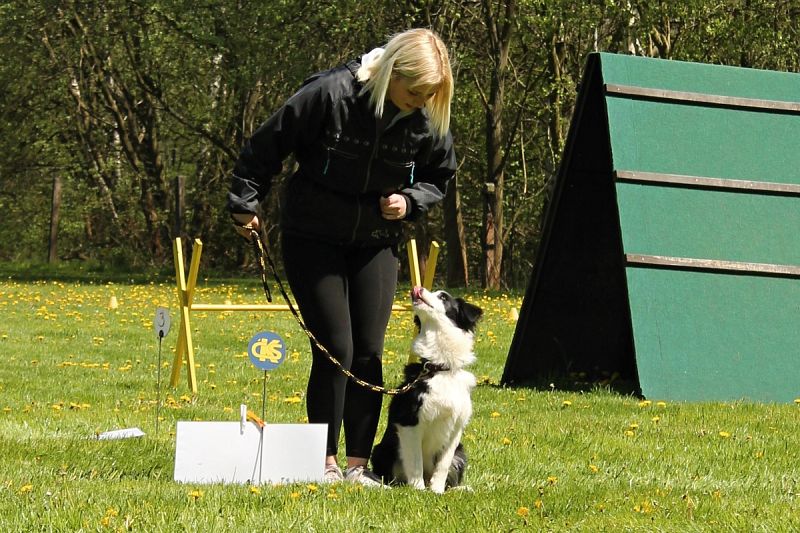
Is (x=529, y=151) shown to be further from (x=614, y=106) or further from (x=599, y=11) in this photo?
(x=614, y=106)

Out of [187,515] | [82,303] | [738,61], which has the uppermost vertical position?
[738,61]

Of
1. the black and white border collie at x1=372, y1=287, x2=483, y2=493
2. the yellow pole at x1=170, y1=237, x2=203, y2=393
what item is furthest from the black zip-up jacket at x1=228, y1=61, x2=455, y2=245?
the yellow pole at x1=170, y1=237, x2=203, y2=393

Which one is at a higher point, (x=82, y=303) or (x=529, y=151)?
(x=529, y=151)

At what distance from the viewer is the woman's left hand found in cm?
474

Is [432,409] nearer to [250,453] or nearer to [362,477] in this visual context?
[362,477]

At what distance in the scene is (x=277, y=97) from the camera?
26.2 meters

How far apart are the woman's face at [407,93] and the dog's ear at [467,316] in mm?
896

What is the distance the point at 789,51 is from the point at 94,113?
15302 mm

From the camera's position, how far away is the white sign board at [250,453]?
4.71 meters

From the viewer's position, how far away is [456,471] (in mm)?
4996

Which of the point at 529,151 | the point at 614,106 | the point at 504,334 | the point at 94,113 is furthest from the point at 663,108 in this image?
the point at 94,113

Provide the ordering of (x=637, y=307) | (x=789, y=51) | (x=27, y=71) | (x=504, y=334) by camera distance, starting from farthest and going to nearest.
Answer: (x=27, y=71) < (x=789, y=51) < (x=504, y=334) < (x=637, y=307)

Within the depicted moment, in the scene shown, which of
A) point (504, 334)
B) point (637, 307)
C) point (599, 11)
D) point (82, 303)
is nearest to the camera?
point (637, 307)

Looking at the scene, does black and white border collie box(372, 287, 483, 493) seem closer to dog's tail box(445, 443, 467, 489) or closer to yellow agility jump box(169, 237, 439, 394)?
dog's tail box(445, 443, 467, 489)
